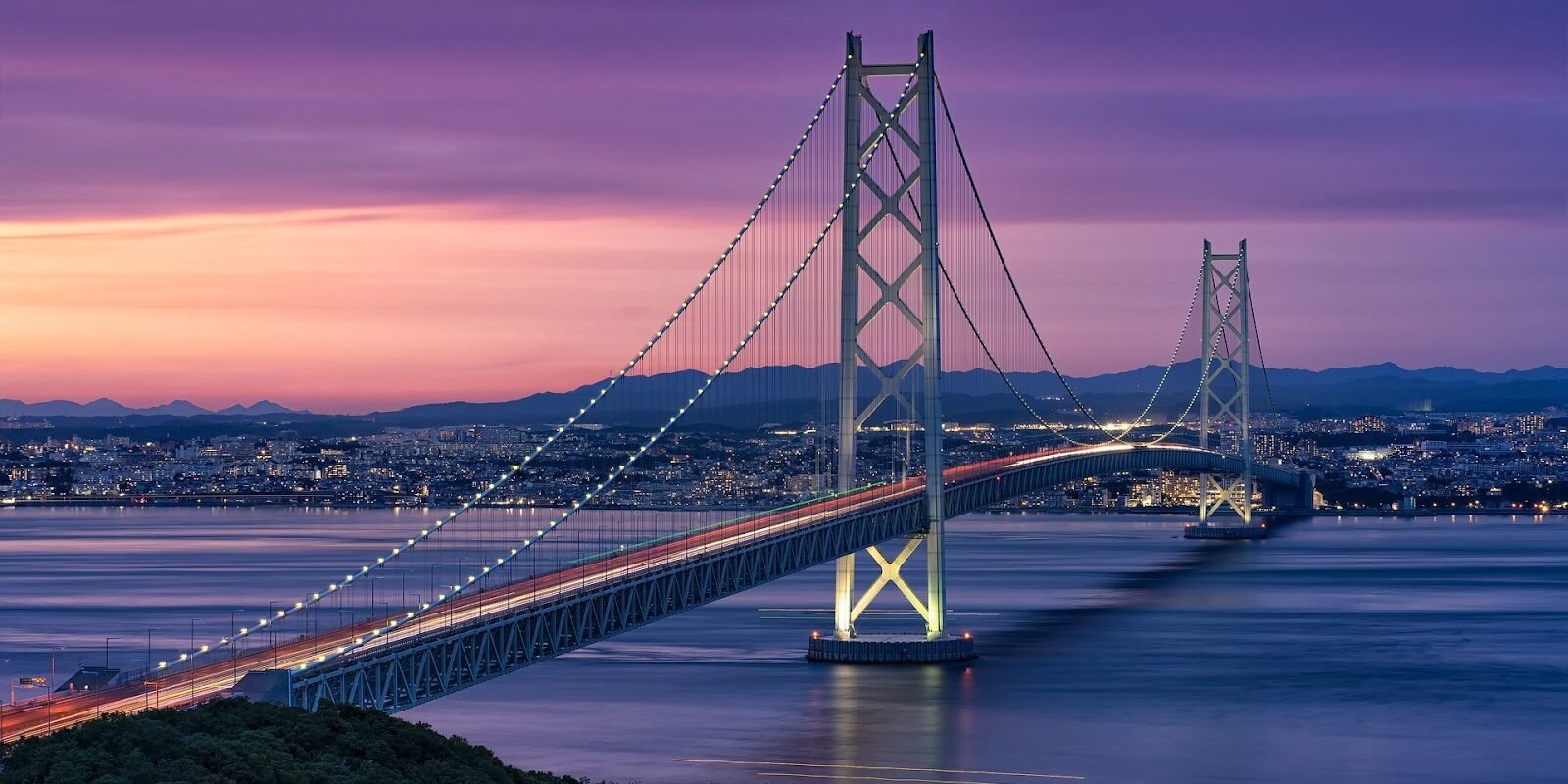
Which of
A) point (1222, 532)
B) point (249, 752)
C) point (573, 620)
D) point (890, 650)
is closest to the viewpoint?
point (249, 752)

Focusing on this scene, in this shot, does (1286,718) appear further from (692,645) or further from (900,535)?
(692,645)

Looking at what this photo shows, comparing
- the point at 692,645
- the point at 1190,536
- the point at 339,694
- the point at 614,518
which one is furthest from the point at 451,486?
the point at 339,694

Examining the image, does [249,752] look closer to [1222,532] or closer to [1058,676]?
[1058,676]

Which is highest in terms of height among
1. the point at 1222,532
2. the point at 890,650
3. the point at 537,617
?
the point at 537,617

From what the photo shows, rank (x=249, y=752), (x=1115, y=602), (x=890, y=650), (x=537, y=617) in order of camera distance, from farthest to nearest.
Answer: (x=1115, y=602) → (x=890, y=650) → (x=537, y=617) → (x=249, y=752)

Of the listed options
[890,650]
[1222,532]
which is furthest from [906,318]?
[1222,532]

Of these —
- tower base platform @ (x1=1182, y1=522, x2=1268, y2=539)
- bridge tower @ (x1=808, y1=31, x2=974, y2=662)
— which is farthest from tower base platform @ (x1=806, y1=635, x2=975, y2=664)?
tower base platform @ (x1=1182, y1=522, x2=1268, y2=539)
